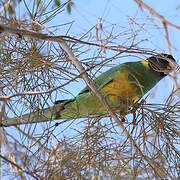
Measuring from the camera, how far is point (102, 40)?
1124 millimetres

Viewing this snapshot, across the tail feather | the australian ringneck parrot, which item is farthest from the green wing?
the tail feather

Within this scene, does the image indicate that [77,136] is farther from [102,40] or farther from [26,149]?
[102,40]

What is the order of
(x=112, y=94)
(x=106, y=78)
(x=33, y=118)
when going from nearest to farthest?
(x=33, y=118)
(x=112, y=94)
(x=106, y=78)

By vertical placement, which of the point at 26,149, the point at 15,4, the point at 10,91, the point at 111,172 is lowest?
the point at 111,172

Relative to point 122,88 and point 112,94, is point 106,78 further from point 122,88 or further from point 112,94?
point 112,94

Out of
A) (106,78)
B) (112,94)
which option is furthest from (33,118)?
(106,78)

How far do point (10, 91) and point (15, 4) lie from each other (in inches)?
11.8

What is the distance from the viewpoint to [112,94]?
134 centimetres

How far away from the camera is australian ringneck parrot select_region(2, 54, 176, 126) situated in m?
1.30

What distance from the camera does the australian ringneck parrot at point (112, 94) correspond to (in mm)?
1299

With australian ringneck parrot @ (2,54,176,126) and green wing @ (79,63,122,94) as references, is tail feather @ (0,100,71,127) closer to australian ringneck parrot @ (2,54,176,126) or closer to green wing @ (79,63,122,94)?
australian ringneck parrot @ (2,54,176,126)

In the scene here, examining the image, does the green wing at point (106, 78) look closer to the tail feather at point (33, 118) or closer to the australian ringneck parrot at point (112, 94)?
the australian ringneck parrot at point (112, 94)

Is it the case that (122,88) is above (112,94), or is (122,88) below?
above

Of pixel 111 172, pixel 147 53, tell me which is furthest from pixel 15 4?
pixel 111 172
